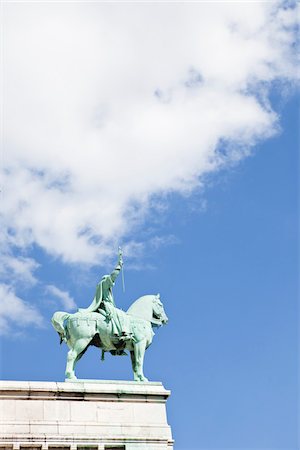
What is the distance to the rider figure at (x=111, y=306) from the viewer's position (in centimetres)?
3450

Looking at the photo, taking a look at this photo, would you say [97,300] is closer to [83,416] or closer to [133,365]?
[133,365]

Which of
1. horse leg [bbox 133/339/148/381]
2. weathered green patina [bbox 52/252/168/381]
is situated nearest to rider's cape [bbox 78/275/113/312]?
weathered green patina [bbox 52/252/168/381]

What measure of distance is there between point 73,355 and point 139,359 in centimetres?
257

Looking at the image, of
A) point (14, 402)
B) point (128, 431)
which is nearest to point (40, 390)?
point (14, 402)

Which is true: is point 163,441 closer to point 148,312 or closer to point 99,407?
point 99,407

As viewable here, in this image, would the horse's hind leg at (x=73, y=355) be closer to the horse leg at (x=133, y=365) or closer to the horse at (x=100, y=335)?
the horse at (x=100, y=335)

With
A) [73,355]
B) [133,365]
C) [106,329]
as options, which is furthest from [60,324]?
[133,365]

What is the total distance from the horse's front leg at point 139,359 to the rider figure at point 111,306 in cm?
59

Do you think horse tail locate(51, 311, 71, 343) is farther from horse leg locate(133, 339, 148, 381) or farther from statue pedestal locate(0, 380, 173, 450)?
horse leg locate(133, 339, 148, 381)

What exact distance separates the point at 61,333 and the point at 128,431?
4.31 m

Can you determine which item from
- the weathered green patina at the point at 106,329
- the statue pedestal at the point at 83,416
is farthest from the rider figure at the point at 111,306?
the statue pedestal at the point at 83,416

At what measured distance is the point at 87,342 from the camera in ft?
112

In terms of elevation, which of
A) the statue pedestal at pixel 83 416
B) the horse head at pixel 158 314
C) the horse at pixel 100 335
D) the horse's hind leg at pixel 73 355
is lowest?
the statue pedestal at pixel 83 416

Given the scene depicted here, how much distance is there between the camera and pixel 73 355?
3384 centimetres
